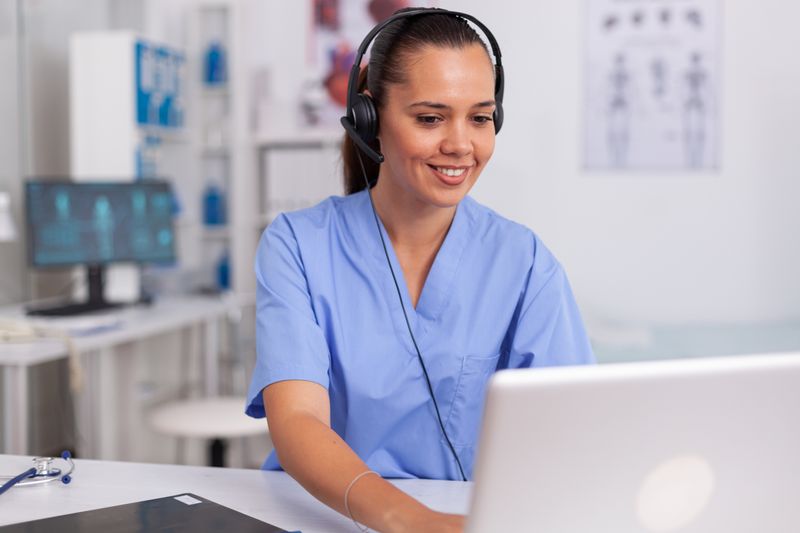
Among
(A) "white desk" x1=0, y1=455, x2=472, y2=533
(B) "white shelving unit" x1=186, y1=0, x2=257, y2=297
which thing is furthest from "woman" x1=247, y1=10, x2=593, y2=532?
(B) "white shelving unit" x1=186, y1=0, x2=257, y2=297

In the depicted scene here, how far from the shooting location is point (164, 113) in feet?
11.8

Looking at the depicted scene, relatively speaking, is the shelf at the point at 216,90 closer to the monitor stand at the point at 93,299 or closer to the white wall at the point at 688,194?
the monitor stand at the point at 93,299

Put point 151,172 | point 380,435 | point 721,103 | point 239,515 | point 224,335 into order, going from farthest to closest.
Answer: point 224,335 < point 151,172 < point 721,103 < point 380,435 < point 239,515

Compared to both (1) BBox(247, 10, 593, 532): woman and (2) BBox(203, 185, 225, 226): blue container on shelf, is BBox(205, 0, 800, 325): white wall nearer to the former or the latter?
(1) BBox(247, 10, 593, 532): woman

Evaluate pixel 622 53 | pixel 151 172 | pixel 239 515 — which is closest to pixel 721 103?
pixel 622 53

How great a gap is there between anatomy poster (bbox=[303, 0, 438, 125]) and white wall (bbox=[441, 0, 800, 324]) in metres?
1.96

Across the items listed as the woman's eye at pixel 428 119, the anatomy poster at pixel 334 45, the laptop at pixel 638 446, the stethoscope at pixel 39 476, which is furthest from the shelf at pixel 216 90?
the laptop at pixel 638 446

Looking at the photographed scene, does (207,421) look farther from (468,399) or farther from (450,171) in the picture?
(450,171)

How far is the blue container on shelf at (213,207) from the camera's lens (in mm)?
3977

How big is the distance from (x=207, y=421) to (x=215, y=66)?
180 cm

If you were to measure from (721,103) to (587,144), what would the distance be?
30cm

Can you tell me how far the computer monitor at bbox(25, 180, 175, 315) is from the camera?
296cm

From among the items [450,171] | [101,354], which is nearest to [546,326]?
[450,171]

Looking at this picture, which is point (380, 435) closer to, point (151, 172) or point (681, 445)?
point (681, 445)
